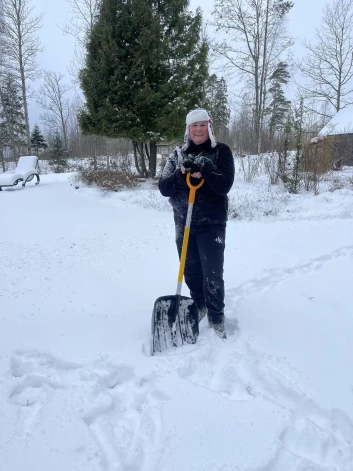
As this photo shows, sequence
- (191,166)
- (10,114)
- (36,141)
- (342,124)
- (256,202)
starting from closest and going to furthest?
(191,166) → (256,202) → (342,124) → (10,114) → (36,141)

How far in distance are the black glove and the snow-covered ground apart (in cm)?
138

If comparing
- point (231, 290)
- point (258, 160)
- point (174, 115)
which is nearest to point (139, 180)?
point (174, 115)

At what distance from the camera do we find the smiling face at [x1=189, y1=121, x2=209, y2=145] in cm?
244

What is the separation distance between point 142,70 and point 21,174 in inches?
213

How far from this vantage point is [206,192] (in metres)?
2.49

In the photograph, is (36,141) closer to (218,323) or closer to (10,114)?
(10,114)

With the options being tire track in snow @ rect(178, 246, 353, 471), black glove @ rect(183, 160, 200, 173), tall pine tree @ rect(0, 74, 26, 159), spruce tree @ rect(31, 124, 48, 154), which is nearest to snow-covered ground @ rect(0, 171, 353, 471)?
tire track in snow @ rect(178, 246, 353, 471)

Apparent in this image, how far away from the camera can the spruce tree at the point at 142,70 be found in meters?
9.70

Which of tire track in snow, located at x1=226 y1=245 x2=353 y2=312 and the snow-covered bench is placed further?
the snow-covered bench

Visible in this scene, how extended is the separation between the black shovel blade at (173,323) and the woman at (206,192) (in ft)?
0.61

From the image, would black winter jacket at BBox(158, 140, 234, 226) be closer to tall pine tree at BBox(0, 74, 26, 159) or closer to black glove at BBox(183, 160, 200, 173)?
black glove at BBox(183, 160, 200, 173)

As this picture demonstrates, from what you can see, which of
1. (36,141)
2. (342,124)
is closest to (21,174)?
(342,124)

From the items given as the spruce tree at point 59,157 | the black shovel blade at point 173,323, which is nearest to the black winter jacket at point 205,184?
the black shovel blade at point 173,323

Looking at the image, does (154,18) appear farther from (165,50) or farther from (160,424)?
(160,424)
